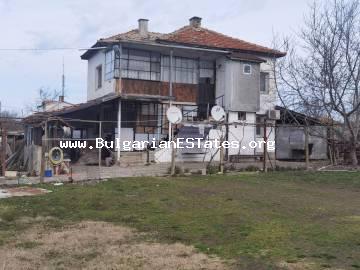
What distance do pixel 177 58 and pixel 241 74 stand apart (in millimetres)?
3909

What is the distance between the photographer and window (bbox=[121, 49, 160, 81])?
25.2m

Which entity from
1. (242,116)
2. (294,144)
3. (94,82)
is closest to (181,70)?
(242,116)

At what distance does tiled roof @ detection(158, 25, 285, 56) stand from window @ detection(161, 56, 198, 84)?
117cm

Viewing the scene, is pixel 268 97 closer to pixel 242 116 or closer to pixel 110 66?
pixel 242 116

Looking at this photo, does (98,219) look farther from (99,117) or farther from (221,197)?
(99,117)

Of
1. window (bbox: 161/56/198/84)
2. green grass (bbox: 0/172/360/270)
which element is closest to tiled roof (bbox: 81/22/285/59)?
window (bbox: 161/56/198/84)

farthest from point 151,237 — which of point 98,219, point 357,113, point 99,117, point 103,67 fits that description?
point 103,67

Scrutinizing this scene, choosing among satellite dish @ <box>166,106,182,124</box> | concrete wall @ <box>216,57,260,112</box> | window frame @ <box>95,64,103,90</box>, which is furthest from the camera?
window frame @ <box>95,64,103,90</box>

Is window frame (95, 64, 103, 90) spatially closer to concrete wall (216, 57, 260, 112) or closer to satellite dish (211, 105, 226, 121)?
concrete wall (216, 57, 260, 112)

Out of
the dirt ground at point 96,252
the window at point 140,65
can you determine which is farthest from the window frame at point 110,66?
the dirt ground at point 96,252

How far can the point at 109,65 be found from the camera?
2580 cm

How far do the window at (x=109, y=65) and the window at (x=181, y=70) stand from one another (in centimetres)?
300

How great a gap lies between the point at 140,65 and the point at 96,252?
1980 centimetres

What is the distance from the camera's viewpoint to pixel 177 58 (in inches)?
1077
